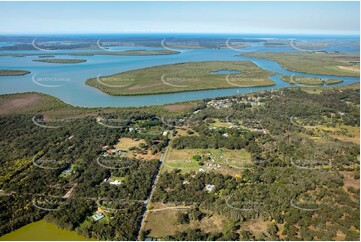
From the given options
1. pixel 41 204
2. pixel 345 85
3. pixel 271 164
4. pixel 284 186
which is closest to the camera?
pixel 41 204

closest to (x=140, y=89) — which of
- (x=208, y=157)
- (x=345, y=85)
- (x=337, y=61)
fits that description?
(x=208, y=157)

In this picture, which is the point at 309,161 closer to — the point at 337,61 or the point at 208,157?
the point at 208,157

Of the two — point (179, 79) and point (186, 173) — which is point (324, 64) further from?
point (186, 173)

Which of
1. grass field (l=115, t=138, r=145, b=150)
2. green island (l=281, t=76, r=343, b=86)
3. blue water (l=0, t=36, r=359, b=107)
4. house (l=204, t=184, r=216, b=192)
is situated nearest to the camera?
house (l=204, t=184, r=216, b=192)

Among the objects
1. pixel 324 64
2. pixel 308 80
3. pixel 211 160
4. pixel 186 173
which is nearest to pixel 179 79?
pixel 308 80

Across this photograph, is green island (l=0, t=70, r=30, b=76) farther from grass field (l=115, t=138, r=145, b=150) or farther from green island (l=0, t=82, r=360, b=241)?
grass field (l=115, t=138, r=145, b=150)

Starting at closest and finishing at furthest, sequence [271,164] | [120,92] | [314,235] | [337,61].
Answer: [314,235] < [271,164] < [120,92] < [337,61]

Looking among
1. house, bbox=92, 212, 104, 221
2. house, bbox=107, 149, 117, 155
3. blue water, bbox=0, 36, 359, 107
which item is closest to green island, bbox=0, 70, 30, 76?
blue water, bbox=0, 36, 359, 107
